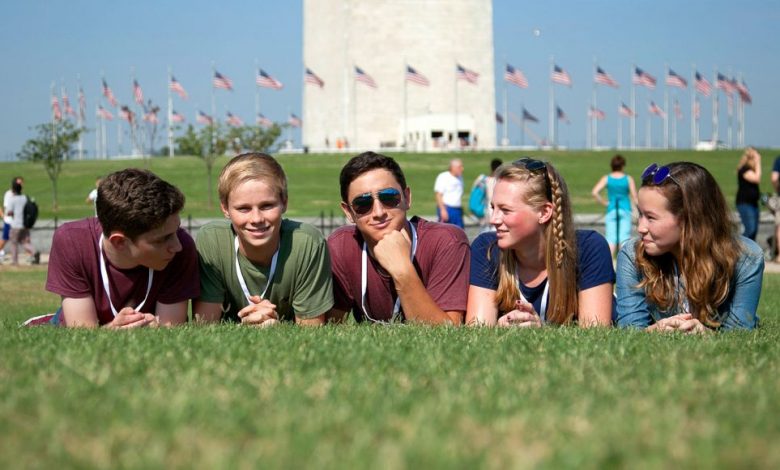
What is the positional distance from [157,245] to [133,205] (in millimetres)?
322

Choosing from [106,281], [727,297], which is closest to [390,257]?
[106,281]

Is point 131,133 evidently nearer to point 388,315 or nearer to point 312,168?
point 312,168

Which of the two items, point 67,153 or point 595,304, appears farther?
point 67,153

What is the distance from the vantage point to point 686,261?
695cm

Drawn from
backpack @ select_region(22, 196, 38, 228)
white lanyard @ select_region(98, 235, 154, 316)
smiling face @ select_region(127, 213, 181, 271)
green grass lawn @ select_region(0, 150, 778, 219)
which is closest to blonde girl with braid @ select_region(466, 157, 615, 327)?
smiling face @ select_region(127, 213, 181, 271)

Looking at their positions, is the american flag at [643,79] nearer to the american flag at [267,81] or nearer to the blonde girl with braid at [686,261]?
the american flag at [267,81]

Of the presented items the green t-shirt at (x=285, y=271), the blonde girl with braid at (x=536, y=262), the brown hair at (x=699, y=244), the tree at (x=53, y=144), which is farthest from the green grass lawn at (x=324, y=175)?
the brown hair at (x=699, y=244)

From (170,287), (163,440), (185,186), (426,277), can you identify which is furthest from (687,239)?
(185,186)

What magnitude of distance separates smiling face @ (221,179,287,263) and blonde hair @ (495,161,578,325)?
62.4 inches

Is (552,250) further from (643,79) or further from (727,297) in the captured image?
(643,79)

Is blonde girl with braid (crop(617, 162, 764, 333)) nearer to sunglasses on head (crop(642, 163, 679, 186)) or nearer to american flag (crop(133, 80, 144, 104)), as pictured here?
sunglasses on head (crop(642, 163, 679, 186))

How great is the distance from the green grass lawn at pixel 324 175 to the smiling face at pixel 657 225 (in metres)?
38.7

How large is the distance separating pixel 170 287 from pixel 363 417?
3.90 meters

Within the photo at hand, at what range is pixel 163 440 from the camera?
305cm
